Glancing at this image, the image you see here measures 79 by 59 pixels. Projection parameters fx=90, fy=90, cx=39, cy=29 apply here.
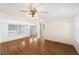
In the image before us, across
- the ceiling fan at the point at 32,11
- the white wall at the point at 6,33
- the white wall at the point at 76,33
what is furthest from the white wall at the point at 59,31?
the white wall at the point at 6,33

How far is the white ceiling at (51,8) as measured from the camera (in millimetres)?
1467

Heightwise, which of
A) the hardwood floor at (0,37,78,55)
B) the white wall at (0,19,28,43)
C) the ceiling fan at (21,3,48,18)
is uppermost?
the ceiling fan at (21,3,48,18)

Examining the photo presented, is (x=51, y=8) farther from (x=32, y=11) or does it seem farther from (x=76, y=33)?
(x=76, y=33)

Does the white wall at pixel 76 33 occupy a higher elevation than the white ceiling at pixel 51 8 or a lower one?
lower

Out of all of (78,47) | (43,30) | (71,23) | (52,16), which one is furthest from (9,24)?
(78,47)

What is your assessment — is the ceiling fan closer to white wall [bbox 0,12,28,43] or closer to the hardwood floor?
white wall [bbox 0,12,28,43]

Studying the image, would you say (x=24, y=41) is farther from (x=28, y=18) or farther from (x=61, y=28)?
(x=61, y=28)

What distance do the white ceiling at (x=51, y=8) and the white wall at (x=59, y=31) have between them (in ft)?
0.38

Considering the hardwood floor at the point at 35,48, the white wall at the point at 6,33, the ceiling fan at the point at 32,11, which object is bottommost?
the hardwood floor at the point at 35,48

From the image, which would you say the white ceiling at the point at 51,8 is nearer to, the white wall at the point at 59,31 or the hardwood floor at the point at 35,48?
the white wall at the point at 59,31

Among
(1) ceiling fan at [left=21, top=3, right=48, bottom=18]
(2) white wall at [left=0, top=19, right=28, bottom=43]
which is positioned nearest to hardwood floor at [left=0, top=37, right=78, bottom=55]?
(2) white wall at [left=0, top=19, right=28, bottom=43]

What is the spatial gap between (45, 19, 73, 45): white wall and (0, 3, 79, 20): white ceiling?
117mm

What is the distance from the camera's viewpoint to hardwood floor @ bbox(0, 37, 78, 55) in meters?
1.51

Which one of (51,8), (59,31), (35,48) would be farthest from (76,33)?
(35,48)
